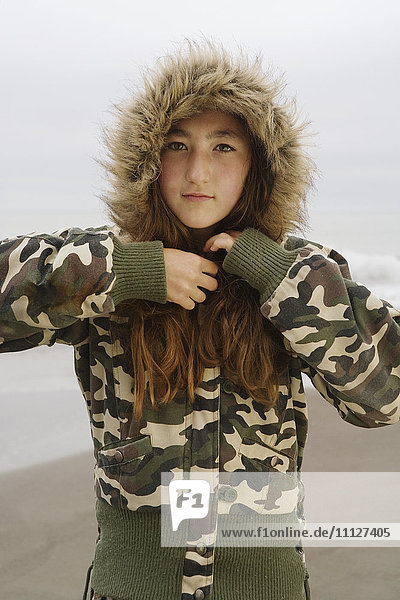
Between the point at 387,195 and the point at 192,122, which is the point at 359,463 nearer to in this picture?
the point at 192,122

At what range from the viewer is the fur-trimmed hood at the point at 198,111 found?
4.29 ft

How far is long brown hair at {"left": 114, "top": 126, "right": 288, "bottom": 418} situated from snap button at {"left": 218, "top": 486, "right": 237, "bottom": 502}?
0.54 ft

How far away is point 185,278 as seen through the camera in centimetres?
126

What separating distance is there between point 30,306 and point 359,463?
2677 millimetres

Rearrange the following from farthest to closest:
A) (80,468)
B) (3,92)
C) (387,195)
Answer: (387,195)
(3,92)
(80,468)

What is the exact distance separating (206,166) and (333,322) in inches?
14.5

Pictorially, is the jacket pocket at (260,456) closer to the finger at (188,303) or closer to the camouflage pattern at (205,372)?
the camouflage pattern at (205,372)

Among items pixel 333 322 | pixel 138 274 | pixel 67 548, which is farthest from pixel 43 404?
pixel 333 322

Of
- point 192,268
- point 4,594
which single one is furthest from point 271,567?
point 4,594

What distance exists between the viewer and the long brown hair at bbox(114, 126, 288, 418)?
4.17 ft

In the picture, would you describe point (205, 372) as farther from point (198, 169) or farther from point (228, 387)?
point (198, 169)

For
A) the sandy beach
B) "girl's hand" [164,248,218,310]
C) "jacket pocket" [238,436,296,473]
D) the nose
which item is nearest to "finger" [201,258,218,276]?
"girl's hand" [164,248,218,310]

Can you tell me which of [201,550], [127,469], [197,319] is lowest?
[201,550]

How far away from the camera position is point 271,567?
1.30m
